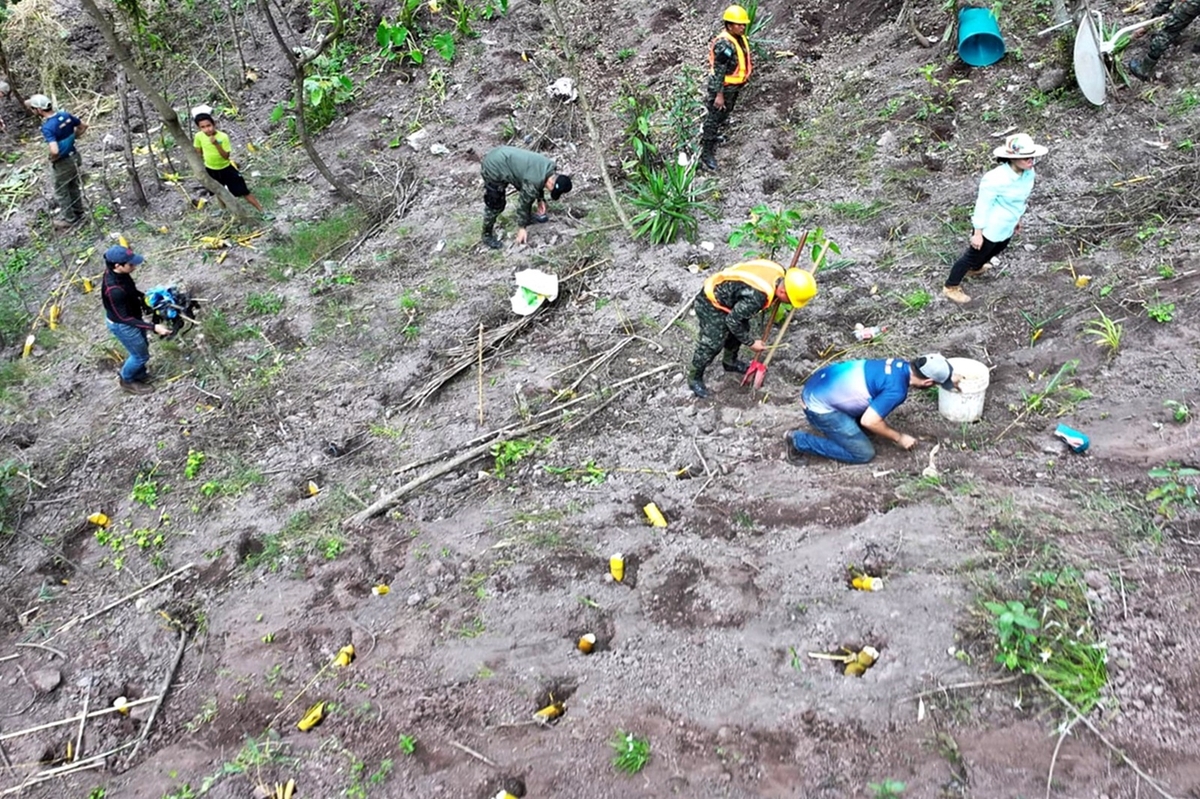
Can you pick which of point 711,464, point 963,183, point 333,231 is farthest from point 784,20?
point 711,464

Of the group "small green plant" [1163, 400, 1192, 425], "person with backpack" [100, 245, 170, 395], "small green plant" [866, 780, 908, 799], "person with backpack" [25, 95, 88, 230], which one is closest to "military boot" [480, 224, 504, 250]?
"person with backpack" [100, 245, 170, 395]

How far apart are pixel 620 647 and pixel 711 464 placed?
1.34m

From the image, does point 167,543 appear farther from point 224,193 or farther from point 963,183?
point 963,183

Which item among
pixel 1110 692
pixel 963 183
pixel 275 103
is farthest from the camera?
pixel 275 103

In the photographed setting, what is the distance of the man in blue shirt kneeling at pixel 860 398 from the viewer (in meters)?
3.80

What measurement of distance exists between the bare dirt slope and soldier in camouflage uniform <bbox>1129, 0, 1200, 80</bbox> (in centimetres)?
20

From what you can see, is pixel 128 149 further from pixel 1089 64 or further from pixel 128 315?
pixel 1089 64

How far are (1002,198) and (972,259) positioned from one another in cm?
47

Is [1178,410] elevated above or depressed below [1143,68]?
below

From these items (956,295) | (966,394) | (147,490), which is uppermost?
(147,490)

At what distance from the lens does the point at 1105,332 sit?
4.23m

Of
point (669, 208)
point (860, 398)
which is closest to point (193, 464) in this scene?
point (669, 208)

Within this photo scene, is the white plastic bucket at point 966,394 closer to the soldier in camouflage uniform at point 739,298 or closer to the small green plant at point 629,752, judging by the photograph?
the soldier in camouflage uniform at point 739,298

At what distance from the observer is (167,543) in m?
4.59
